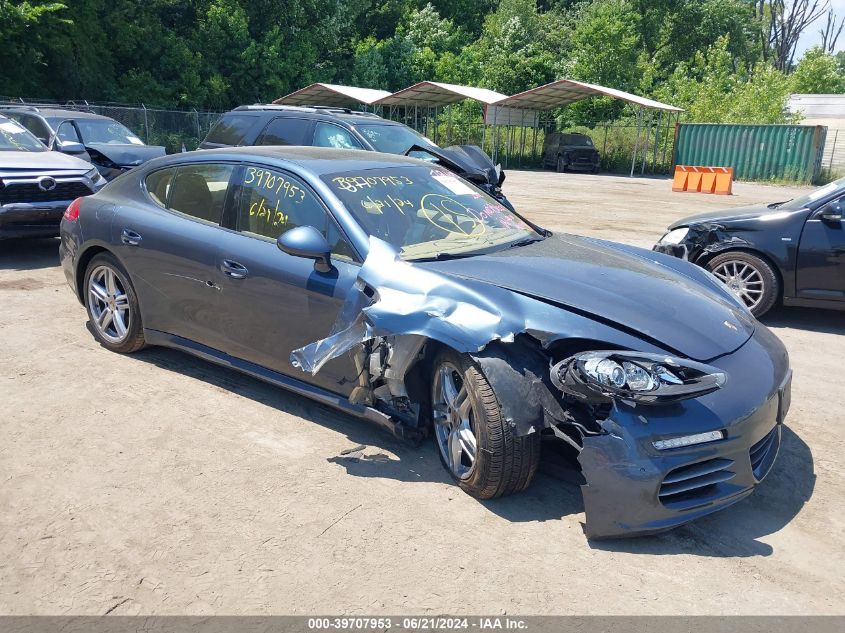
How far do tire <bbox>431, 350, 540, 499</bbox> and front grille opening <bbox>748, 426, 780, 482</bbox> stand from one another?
96 centimetres

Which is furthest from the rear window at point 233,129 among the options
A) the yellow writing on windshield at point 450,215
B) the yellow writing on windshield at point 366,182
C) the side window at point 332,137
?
the yellow writing on windshield at point 450,215

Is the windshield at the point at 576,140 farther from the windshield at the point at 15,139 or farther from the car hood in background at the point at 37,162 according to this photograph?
the car hood in background at the point at 37,162

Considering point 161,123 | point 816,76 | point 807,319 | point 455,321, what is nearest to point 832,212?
point 807,319

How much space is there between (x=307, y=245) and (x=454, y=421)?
4.01 feet

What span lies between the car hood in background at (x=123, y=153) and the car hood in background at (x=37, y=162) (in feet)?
9.51

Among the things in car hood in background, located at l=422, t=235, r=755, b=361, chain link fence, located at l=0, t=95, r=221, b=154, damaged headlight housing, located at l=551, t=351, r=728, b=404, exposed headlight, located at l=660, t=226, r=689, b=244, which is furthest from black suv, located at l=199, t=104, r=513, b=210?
chain link fence, located at l=0, t=95, r=221, b=154

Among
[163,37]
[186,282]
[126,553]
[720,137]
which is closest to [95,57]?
[163,37]

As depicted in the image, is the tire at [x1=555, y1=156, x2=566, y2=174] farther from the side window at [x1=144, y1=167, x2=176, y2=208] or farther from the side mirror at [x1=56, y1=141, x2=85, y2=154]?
the side window at [x1=144, y1=167, x2=176, y2=208]

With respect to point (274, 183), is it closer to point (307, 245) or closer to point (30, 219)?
point (307, 245)

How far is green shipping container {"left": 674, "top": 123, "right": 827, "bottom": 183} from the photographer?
29109 mm

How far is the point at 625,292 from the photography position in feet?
11.8

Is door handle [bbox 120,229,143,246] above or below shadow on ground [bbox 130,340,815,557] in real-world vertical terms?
above

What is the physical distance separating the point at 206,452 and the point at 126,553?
0.94 m

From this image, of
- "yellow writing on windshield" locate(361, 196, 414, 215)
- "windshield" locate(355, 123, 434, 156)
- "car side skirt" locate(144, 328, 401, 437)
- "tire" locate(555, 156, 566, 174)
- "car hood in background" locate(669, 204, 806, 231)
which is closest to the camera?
"car side skirt" locate(144, 328, 401, 437)
